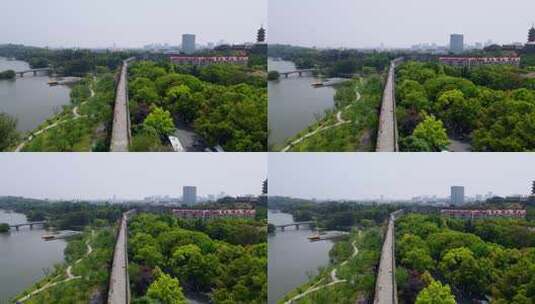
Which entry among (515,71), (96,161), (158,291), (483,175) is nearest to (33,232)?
(96,161)

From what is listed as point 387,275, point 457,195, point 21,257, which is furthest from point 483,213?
point 21,257

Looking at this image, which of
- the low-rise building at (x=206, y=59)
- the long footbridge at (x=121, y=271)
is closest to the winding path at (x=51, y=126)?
the low-rise building at (x=206, y=59)

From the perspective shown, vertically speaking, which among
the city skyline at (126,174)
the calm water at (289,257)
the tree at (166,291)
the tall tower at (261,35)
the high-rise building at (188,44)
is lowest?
the tree at (166,291)

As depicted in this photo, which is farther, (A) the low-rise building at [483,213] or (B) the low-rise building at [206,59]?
(B) the low-rise building at [206,59]

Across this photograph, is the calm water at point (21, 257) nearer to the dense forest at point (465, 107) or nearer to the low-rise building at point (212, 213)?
the low-rise building at point (212, 213)

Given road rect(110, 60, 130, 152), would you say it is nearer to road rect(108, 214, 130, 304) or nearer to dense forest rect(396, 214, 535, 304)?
road rect(108, 214, 130, 304)

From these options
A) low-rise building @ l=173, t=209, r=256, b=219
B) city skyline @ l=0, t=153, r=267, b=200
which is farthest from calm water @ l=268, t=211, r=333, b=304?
city skyline @ l=0, t=153, r=267, b=200

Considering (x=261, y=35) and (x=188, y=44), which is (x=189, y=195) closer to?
(x=188, y=44)
